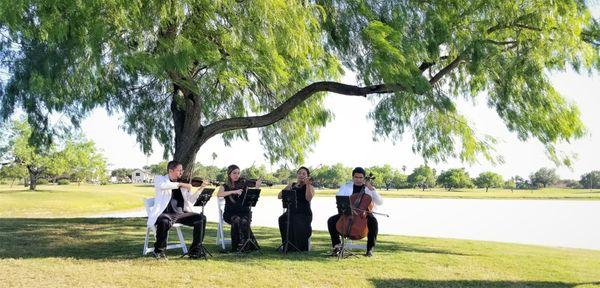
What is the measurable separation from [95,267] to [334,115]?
29.2ft

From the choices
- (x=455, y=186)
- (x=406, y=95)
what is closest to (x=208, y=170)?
(x=455, y=186)

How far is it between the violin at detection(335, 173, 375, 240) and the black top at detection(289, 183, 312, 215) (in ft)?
1.81

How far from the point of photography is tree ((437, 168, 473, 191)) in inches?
3760

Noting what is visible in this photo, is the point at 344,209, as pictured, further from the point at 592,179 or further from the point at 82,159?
the point at 592,179

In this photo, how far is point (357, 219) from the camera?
6895 millimetres

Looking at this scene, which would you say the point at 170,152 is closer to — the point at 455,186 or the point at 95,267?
the point at 95,267

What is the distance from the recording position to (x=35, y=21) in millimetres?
8164

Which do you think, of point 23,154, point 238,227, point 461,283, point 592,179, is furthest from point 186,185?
point 592,179

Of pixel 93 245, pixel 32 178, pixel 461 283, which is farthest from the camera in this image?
pixel 32 178

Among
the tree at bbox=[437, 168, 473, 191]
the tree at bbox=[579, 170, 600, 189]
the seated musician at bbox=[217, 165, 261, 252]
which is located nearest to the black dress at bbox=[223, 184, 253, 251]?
the seated musician at bbox=[217, 165, 261, 252]

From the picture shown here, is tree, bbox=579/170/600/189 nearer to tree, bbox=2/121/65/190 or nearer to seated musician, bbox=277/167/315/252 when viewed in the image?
tree, bbox=2/121/65/190

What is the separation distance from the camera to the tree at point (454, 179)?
313ft

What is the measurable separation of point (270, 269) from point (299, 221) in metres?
1.56

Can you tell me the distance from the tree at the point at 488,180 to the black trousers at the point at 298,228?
3906 inches
